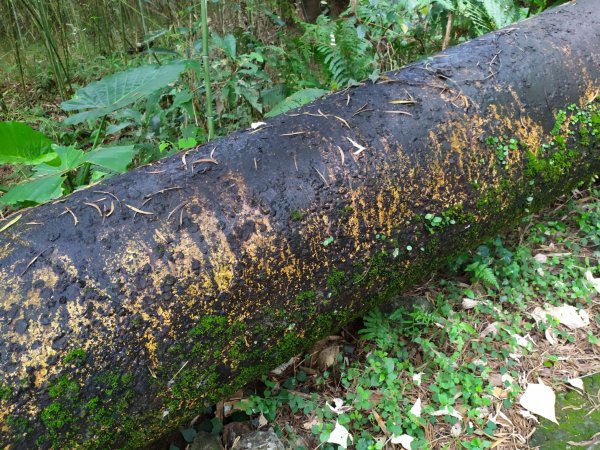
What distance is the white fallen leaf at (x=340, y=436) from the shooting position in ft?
5.62

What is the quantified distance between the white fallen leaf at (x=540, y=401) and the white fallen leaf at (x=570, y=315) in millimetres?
374

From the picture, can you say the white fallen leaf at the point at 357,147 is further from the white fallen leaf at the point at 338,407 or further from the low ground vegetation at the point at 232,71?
the white fallen leaf at the point at 338,407

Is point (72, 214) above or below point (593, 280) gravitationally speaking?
above

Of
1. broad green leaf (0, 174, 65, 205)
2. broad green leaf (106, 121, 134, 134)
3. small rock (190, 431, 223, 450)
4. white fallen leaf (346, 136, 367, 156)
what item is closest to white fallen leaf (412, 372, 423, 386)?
small rock (190, 431, 223, 450)

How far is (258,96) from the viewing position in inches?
127

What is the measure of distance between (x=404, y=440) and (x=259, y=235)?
95 cm

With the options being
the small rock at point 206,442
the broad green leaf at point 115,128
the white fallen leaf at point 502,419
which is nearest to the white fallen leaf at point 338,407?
the small rock at point 206,442

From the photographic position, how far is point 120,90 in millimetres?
2215

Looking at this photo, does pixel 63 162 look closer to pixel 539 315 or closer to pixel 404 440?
pixel 404 440

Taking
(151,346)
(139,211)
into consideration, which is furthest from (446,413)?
(139,211)

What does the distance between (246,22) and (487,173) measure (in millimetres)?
2592

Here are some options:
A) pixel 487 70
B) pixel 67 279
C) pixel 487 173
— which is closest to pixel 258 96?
pixel 487 70

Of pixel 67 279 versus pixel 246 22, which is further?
pixel 246 22

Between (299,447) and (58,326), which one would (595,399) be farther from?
(58,326)
